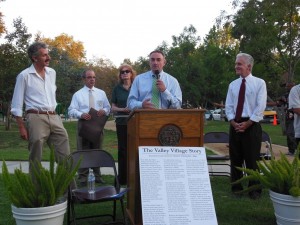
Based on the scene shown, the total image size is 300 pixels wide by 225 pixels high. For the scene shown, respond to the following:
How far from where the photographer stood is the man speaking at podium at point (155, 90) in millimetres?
4238

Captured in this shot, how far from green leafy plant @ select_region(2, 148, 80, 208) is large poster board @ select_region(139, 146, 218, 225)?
0.74m

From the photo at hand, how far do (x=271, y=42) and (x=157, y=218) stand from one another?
14.3m

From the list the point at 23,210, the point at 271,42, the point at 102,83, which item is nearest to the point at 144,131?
the point at 23,210

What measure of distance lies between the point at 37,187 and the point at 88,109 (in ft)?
10.4

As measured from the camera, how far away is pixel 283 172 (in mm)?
3729

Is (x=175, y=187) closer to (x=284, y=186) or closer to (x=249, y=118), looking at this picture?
(x=284, y=186)

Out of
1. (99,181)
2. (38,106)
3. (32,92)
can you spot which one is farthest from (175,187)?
(99,181)

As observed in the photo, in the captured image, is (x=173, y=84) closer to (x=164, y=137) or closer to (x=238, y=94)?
(x=164, y=137)

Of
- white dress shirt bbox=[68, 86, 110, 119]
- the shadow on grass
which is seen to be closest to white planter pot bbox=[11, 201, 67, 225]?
the shadow on grass

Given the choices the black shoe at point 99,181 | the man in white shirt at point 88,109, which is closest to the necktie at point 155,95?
the man in white shirt at point 88,109

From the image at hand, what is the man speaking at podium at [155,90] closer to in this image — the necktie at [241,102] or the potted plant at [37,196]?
the potted plant at [37,196]

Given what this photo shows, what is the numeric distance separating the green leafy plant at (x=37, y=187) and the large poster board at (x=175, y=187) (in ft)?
2.42

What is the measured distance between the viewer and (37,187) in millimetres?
3307

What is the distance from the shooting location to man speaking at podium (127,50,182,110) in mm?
4238
